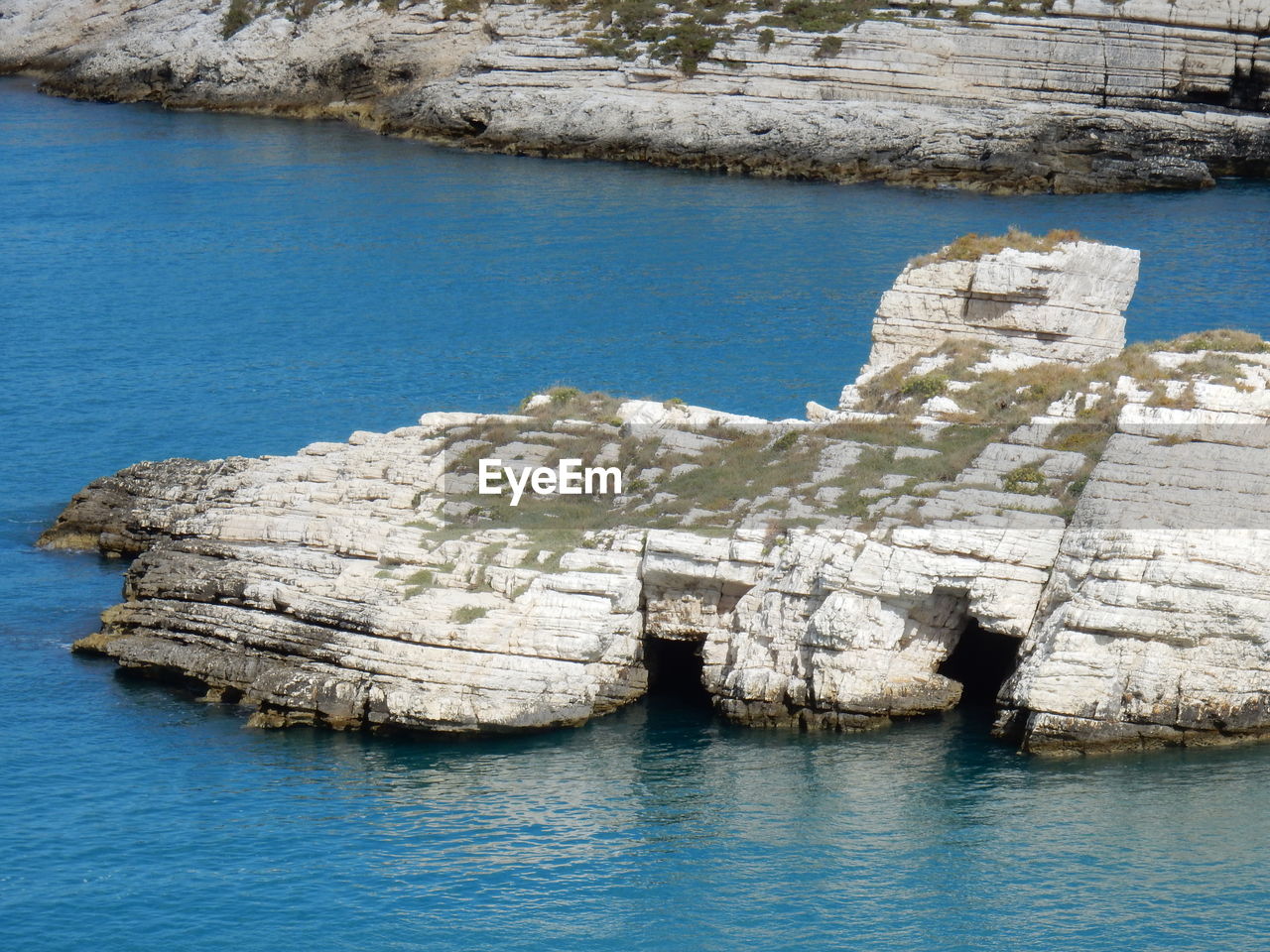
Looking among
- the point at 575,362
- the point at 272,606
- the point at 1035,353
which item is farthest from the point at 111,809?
the point at 575,362

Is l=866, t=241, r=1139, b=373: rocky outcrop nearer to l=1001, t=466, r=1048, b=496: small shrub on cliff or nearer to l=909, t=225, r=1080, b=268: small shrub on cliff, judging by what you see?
l=909, t=225, r=1080, b=268: small shrub on cliff

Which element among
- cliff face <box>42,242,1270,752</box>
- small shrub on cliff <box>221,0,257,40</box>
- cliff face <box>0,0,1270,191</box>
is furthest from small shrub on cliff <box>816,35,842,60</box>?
cliff face <box>42,242,1270,752</box>

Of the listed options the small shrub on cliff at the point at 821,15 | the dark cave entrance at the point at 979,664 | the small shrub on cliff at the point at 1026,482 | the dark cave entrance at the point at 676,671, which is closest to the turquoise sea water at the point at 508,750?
the dark cave entrance at the point at 676,671

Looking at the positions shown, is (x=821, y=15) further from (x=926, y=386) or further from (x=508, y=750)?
(x=508, y=750)

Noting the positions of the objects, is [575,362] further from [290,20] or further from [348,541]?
[290,20]

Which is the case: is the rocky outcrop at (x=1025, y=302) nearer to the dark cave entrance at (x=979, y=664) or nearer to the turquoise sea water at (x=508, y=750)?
the turquoise sea water at (x=508, y=750)

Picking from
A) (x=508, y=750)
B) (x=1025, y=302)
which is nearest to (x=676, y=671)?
(x=508, y=750)
